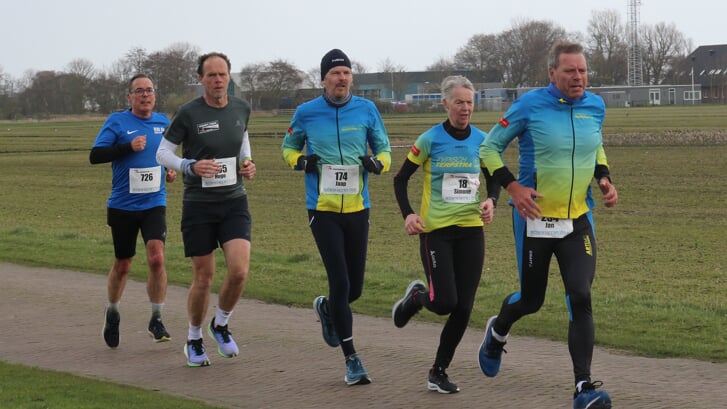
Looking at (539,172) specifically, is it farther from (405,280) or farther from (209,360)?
(405,280)

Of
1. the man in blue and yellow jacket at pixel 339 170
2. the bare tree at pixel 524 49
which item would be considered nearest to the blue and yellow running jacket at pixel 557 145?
the man in blue and yellow jacket at pixel 339 170

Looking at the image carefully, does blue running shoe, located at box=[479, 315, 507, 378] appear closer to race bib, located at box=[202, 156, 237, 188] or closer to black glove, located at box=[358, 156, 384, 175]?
black glove, located at box=[358, 156, 384, 175]

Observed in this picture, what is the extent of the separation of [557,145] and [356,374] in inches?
80.6

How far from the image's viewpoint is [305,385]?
7.44 meters

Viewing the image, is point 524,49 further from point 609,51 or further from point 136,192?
point 136,192

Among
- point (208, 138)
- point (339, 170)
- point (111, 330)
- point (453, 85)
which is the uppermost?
point (453, 85)

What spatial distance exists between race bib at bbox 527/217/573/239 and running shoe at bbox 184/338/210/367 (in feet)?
9.33

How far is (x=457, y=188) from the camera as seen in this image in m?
7.45

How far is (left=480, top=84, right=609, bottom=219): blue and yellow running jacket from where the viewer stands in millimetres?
6758

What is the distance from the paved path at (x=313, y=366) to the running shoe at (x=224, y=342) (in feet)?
0.26

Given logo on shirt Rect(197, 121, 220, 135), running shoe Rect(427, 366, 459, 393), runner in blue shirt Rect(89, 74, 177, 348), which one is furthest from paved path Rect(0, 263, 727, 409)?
logo on shirt Rect(197, 121, 220, 135)

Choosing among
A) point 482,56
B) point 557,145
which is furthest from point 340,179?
point 482,56

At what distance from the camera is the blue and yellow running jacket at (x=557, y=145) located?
676 cm

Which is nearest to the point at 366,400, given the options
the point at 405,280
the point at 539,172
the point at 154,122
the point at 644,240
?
the point at 539,172
